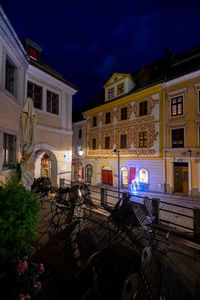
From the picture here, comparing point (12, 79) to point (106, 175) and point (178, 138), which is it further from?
point (106, 175)

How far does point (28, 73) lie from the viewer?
362 inches

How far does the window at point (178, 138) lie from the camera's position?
1289 cm

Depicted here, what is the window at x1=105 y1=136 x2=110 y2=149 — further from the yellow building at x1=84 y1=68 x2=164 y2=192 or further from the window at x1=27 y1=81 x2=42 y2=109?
the window at x1=27 y1=81 x2=42 y2=109

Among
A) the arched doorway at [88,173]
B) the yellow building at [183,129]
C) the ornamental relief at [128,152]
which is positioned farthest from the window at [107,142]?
the yellow building at [183,129]

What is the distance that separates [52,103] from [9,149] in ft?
17.8

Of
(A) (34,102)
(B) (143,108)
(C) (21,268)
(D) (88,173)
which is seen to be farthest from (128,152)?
(C) (21,268)

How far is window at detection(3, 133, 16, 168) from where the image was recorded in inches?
258

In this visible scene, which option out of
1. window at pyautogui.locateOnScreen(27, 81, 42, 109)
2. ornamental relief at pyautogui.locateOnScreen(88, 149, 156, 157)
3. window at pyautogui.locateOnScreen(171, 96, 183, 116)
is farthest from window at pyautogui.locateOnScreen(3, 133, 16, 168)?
window at pyautogui.locateOnScreen(171, 96, 183, 116)

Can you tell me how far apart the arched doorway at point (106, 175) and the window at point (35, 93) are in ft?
37.7

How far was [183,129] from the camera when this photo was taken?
1282 centimetres

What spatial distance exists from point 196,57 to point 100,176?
1652cm

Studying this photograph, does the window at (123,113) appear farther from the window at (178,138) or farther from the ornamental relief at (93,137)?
the window at (178,138)

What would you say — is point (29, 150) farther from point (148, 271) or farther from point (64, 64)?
point (64, 64)

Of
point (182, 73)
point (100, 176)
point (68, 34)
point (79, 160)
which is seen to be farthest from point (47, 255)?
point (68, 34)
